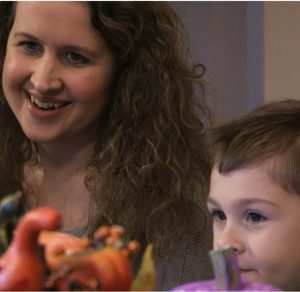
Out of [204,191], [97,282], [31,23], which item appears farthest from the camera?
[204,191]

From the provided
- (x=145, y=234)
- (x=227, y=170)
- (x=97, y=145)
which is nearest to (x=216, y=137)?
(x=227, y=170)

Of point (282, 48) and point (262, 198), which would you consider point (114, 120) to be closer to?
point (262, 198)

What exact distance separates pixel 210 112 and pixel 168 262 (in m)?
0.29

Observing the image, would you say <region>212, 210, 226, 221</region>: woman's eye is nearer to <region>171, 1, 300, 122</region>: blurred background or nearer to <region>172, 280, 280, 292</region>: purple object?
<region>172, 280, 280, 292</region>: purple object

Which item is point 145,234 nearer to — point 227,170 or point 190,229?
point 190,229

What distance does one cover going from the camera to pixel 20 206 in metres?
0.40

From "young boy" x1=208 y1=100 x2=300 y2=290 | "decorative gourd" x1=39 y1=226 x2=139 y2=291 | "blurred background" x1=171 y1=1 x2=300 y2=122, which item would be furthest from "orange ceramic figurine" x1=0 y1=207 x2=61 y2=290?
"blurred background" x1=171 y1=1 x2=300 y2=122

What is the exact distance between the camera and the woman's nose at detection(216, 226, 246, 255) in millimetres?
632

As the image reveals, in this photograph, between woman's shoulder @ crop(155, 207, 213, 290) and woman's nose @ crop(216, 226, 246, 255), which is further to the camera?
woman's shoulder @ crop(155, 207, 213, 290)

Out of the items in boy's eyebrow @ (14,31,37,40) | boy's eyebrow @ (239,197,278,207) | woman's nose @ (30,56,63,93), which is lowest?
boy's eyebrow @ (239,197,278,207)

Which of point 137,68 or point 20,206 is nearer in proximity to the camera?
point 20,206

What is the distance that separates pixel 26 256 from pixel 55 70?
1.76 ft

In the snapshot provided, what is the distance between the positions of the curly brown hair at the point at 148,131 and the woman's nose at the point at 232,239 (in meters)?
0.27

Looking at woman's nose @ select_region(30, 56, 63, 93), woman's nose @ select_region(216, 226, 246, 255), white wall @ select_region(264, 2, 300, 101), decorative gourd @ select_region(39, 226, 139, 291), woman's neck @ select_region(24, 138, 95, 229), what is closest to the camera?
decorative gourd @ select_region(39, 226, 139, 291)
